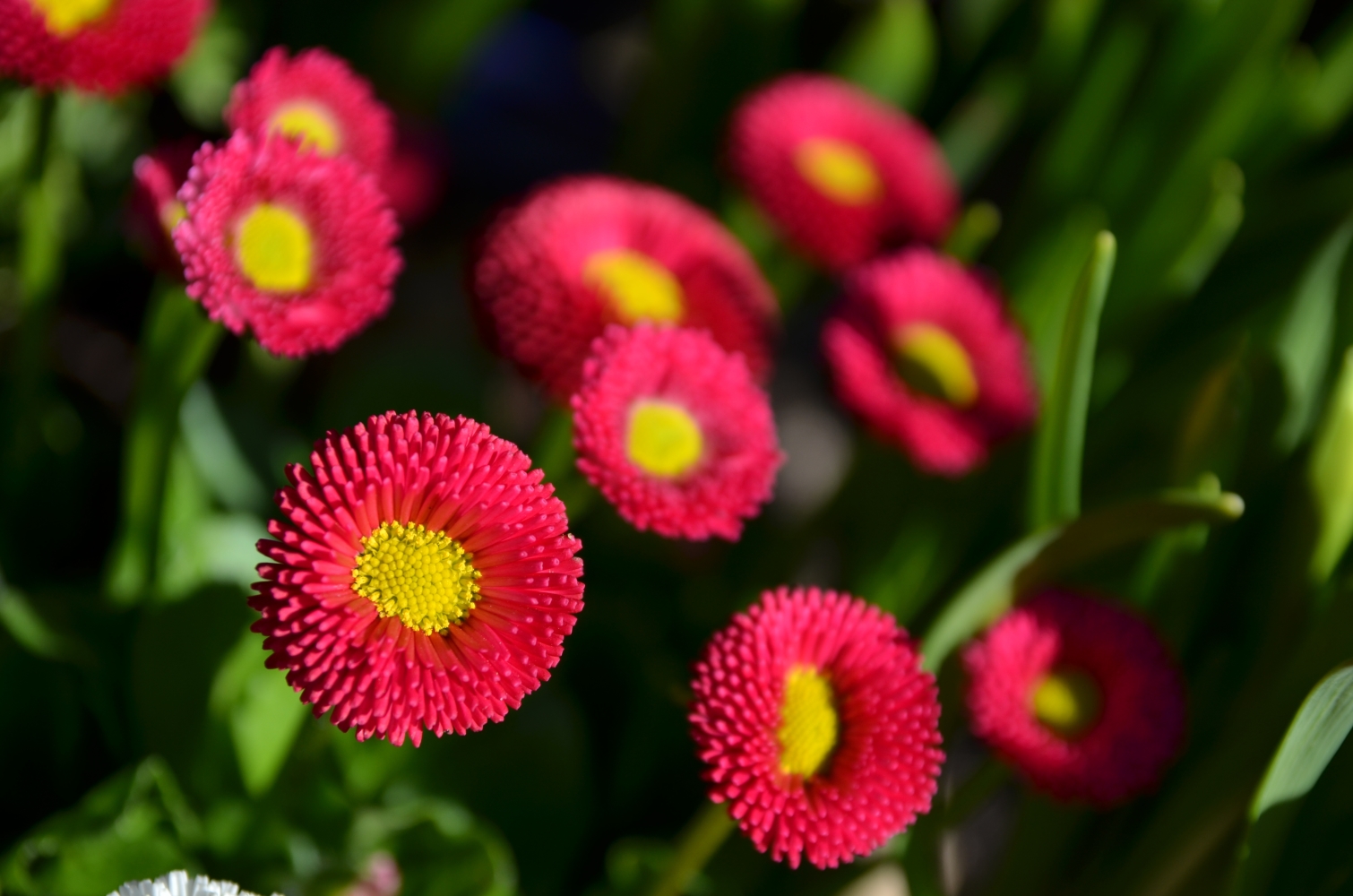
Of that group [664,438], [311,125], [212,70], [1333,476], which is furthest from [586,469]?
[212,70]

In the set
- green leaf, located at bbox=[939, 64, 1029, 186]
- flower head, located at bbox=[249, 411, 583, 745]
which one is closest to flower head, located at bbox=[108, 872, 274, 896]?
flower head, located at bbox=[249, 411, 583, 745]

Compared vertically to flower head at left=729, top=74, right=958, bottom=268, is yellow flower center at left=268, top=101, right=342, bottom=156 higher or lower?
higher

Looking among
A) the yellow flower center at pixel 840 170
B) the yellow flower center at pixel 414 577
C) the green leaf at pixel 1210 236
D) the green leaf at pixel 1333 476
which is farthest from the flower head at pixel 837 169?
the yellow flower center at pixel 414 577

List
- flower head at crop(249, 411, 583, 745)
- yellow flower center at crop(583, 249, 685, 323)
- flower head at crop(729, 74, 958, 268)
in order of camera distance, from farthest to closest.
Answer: flower head at crop(729, 74, 958, 268) → yellow flower center at crop(583, 249, 685, 323) → flower head at crop(249, 411, 583, 745)

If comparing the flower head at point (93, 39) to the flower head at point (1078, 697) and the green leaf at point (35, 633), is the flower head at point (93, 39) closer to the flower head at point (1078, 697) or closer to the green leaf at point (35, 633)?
the green leaf at point (35, 633)

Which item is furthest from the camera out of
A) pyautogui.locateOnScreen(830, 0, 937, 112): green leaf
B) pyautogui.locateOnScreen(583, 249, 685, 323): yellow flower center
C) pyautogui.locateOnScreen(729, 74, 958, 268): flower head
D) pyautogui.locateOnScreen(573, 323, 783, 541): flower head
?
pyautogui.locateOnScreen(830, 0, 937, 112): green leaf

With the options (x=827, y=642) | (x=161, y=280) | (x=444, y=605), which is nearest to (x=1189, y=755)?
(x=827, y=642)

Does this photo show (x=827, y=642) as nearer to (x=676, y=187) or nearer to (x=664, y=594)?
(x=664, y=594)

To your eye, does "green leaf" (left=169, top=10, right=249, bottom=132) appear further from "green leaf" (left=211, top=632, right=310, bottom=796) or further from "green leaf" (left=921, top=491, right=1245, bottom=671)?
"green leaf" (left=921, top=491, right=1245, bottom=671)
